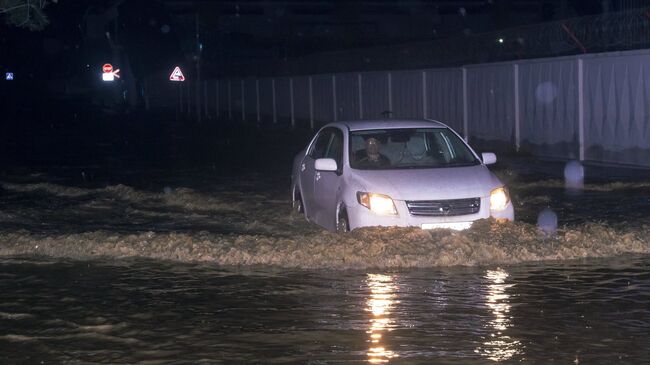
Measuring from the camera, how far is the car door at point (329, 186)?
12266 mm

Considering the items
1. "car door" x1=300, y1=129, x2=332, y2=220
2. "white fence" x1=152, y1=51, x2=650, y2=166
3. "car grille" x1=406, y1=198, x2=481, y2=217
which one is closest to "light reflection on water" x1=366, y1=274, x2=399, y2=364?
"car grille" x1=406, y1=198, x2=481, y2=217

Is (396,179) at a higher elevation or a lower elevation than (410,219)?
higher

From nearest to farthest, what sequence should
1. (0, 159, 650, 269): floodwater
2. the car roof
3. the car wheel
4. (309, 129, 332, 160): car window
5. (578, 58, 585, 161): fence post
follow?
(0, 159, 650, 269): floodwater
the car wheel
the car roof
(309, 129, 332, 160): car window
(578, 58, 585, 161): fence post

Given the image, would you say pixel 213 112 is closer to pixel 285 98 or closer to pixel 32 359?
pixel 285 98

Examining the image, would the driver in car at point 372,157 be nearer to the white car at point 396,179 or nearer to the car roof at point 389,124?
the white car at point 396,179

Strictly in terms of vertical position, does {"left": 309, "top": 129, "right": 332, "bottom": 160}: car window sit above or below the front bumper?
above

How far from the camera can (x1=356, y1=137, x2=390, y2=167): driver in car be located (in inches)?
487

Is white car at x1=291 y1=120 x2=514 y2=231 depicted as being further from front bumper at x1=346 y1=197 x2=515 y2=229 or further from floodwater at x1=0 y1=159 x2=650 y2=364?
floodwater at x1=0 y1=159 x2=650 y2=364

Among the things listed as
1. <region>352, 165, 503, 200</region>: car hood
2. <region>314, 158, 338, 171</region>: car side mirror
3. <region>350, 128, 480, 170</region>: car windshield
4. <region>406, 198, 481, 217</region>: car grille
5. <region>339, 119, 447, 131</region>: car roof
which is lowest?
<region>406, 198, 481, 217</region>: car grille

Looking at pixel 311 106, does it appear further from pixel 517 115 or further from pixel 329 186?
pixel 329 186

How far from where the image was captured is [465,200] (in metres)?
11.3

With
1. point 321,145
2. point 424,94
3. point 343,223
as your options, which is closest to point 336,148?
point 321,145

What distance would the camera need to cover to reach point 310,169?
44.2 feet

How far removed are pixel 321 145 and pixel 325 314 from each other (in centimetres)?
517
